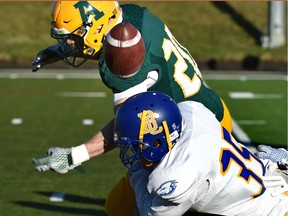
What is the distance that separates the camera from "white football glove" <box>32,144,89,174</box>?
15.0ft

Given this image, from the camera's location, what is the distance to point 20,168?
8.48m

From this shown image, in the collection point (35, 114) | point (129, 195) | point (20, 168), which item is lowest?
point (35, 114)

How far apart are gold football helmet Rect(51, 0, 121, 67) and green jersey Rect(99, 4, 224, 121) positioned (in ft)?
0.34

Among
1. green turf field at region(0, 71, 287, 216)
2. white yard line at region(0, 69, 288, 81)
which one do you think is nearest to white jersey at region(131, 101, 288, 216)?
green turf field at region(0, 71, 287, 216)

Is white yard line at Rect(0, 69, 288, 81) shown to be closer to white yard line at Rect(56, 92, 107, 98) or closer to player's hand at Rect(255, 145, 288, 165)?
white yard line at Rect(56, 92, 107, 98)

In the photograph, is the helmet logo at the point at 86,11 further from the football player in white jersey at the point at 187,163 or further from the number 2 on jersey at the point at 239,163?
the number 2 on jersey at the point at 239,163

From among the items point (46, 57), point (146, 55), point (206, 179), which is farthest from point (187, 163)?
point (46, 57)

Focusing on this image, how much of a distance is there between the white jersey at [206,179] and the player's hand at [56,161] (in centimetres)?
57

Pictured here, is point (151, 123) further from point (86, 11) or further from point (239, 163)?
point (86, 11)

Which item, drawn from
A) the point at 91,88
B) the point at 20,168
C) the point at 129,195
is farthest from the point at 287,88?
the point at 129,195

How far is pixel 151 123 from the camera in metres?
3.95

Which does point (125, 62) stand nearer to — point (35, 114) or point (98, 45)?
point (98, 45)

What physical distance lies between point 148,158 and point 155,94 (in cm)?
32

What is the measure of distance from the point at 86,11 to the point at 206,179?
1634 millimetres
